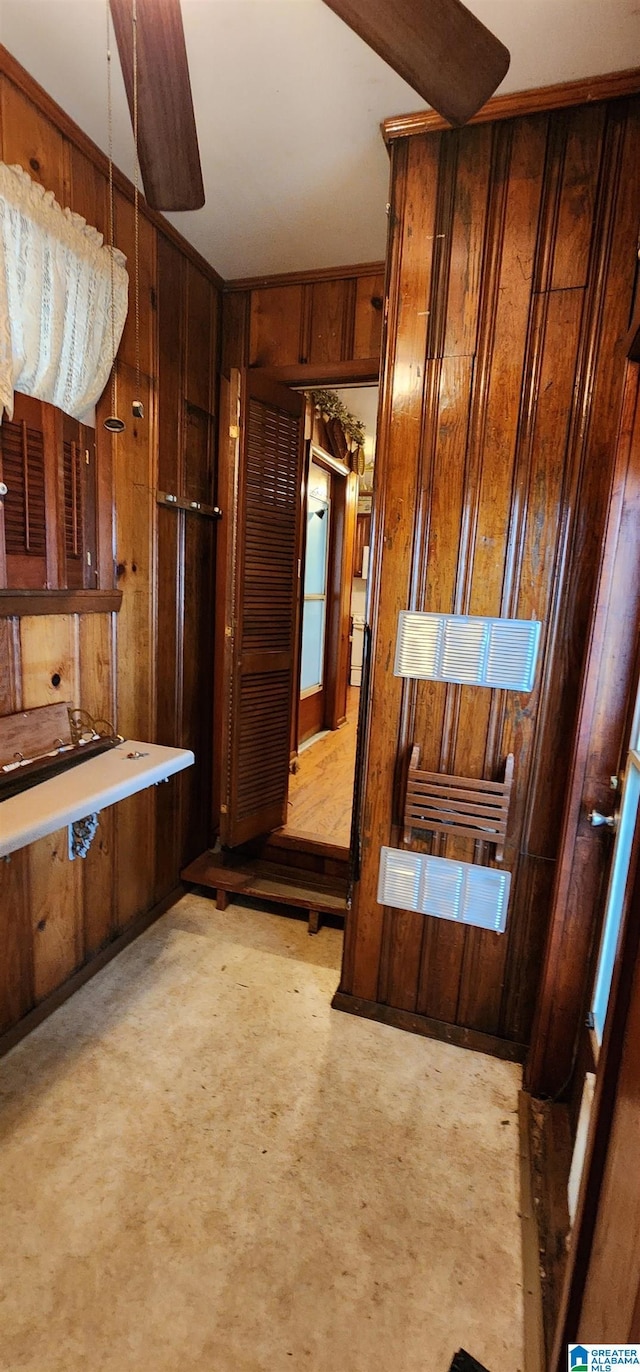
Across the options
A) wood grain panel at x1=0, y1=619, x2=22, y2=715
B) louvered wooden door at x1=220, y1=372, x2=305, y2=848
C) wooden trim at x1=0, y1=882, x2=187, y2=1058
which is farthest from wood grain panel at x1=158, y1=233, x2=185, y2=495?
wooden trim at x1=0, y1=882, x2=187, y2=1058

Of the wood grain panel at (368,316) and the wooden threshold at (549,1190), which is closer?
the wooden threshold at (549,1190)

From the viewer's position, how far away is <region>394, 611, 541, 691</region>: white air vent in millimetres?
1743

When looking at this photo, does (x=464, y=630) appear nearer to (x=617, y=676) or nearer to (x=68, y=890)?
(x=617, y=676)

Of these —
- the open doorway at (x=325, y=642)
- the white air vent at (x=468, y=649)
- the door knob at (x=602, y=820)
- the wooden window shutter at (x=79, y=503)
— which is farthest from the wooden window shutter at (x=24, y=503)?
the open doorway at (x=325, y=642)

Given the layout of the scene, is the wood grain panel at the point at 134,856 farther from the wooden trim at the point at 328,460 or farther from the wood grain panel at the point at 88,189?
the wooden trim at the point at 328,460

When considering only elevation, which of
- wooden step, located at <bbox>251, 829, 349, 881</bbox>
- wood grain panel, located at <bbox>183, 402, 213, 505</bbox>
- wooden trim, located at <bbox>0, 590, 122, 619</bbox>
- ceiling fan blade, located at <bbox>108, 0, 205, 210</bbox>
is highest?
ceiling fan blade, located at <bbox>108, 0, 205, 210</bbox>

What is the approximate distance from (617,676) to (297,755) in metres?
2.78

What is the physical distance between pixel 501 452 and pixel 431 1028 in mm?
1856

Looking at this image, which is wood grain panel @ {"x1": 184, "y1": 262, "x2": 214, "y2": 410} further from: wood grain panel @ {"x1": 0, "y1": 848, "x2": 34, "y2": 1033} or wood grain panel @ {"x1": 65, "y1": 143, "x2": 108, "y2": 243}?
wood grain panel @ {"x1": 0, "y1": 848, "x2": 34, "y2": 1033}

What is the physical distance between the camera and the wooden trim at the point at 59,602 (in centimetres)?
167

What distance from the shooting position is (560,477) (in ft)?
5.47

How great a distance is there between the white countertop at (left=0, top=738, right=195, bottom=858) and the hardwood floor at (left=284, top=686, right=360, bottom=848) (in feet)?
3.57

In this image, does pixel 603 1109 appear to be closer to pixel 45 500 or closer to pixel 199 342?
pixel 45 500

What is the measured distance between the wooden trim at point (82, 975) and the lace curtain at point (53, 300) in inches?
71.7
